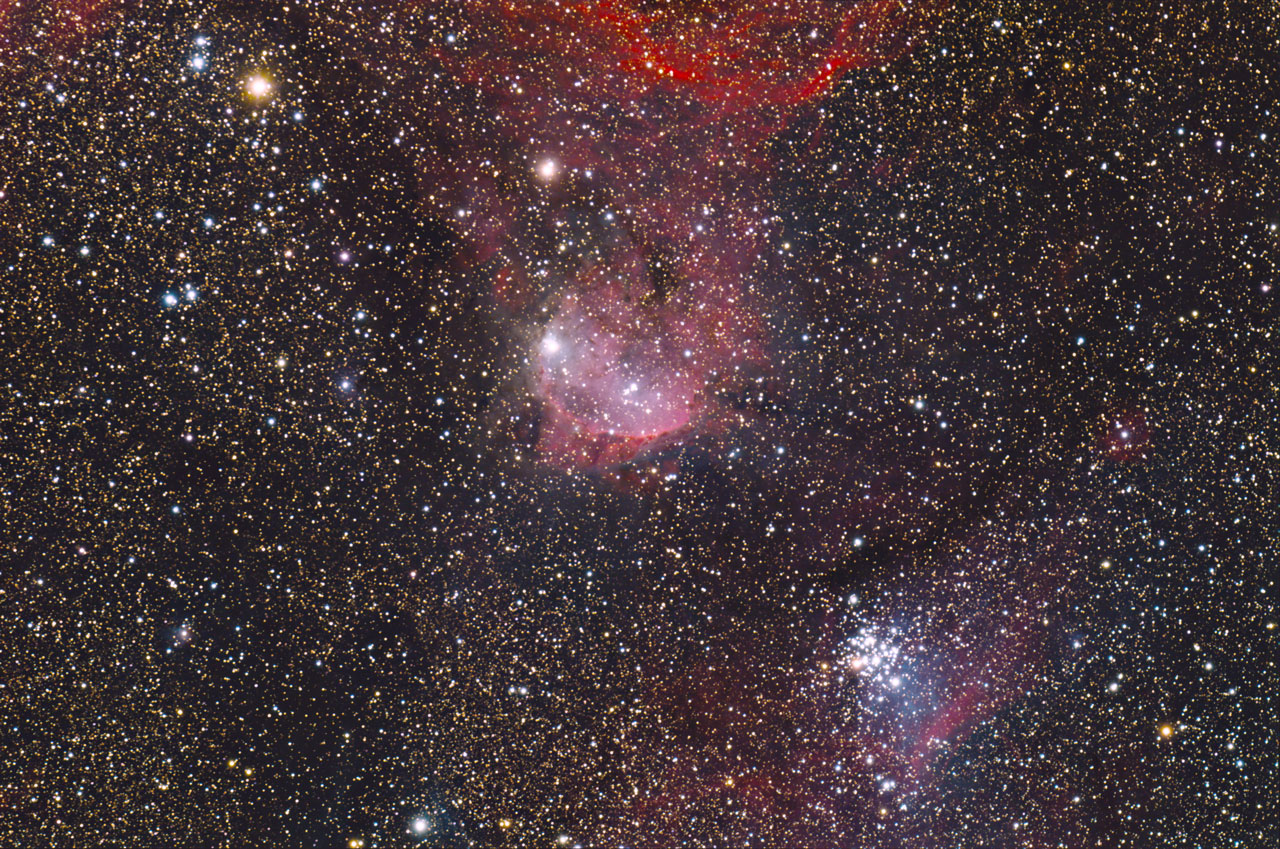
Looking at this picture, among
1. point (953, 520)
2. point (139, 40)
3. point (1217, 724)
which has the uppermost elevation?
point (139, 40)

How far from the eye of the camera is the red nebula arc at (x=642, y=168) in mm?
435

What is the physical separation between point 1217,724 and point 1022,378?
37 centimetres

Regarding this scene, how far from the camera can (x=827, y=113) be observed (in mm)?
448

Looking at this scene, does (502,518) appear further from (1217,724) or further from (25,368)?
(1217,724)

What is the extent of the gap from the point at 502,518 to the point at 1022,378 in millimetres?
437

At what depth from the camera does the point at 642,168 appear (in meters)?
0.44

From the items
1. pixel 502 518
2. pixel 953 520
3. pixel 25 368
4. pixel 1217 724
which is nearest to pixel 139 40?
pixel 25 368

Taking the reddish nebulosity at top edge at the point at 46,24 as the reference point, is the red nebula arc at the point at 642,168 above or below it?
below

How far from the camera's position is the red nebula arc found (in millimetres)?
435

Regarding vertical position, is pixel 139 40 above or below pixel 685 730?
above

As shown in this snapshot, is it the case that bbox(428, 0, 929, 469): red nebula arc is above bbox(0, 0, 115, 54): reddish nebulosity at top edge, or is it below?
below

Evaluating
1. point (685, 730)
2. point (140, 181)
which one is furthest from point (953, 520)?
point (140, 181)

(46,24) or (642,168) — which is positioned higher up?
(46,24)

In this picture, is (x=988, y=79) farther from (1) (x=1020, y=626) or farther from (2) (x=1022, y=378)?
(1) (x=1020, y=626)
